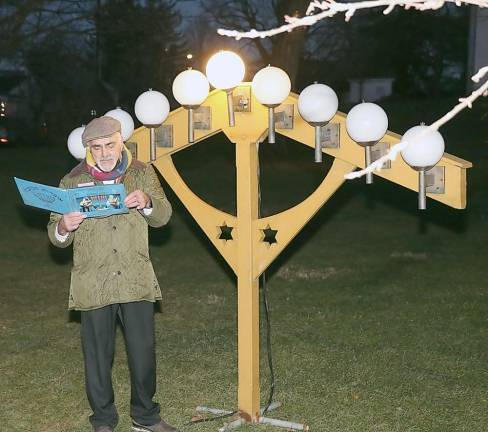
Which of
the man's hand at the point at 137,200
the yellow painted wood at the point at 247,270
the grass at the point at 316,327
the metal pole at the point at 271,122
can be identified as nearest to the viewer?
the man's hand at the point at 137,200

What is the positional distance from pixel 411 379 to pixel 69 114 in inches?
1197

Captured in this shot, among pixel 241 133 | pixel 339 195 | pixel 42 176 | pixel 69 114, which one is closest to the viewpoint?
pixel 241 133

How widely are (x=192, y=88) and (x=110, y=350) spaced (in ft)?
4.98

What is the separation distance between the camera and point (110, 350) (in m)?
4.74

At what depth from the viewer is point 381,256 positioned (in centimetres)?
1100

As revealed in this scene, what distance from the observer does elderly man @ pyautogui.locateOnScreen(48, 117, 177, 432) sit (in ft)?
14.7

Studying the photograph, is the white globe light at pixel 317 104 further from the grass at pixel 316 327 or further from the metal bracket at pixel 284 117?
the grass at pixel 316 327

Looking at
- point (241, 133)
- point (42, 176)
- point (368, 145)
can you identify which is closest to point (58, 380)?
point (241, 133)

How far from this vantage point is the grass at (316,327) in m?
5.65

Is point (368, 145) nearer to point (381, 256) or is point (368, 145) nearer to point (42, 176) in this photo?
point (381, 256)

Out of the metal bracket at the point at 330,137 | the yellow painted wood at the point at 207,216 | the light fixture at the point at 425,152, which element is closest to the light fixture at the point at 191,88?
the yellow painted wood at the point at 207,216

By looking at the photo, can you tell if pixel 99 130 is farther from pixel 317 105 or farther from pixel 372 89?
pixel 372 89

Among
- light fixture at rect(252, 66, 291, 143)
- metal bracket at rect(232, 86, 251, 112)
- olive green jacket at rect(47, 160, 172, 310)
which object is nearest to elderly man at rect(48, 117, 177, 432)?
olive green jacket at rect(47, 160, 172, 310)

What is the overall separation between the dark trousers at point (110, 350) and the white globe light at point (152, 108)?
43.1 inches
